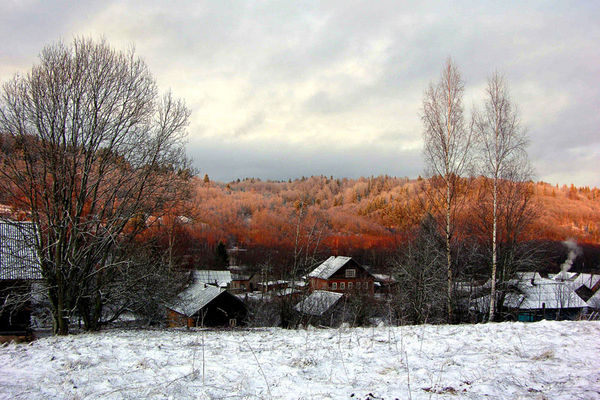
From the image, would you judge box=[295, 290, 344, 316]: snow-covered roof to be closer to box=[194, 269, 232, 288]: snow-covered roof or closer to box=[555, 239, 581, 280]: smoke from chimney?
box=[194, 269, 232, 288]: snow-covered roof

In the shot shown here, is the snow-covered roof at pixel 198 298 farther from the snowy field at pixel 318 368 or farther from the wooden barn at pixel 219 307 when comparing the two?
the snowy field at pixel 318 368

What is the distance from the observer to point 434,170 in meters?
14.3

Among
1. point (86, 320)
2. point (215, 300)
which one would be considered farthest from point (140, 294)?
point (215, 300)

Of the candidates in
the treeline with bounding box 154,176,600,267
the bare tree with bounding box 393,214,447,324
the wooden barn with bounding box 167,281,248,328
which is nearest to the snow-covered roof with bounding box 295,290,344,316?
the treeline with bounding box 154,176,600,267

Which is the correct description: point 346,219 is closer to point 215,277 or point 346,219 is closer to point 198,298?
point 215,277

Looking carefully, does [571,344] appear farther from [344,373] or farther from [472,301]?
[472,301]

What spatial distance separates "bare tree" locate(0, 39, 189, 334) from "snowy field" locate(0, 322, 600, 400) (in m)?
2.94

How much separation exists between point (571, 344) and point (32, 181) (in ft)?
38.9

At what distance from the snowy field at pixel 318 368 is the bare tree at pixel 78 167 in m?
2.94

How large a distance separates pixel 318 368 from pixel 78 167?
8344 millimetres

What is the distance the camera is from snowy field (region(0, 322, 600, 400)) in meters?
4.03

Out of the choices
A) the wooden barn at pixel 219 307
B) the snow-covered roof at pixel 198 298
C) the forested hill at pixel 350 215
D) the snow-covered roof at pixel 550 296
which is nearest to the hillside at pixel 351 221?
the forested hill at pixel 350 215

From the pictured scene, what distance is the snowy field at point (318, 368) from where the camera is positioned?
4.03 metres

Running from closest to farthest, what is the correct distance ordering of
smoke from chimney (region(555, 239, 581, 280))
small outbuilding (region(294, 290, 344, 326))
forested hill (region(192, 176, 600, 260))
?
small outbuilding (region(294, 290, 344, 326)) → smoke from chimney (region(555, 239, 581, 280)) → forested hill (region(192, 176, 600, 260))
